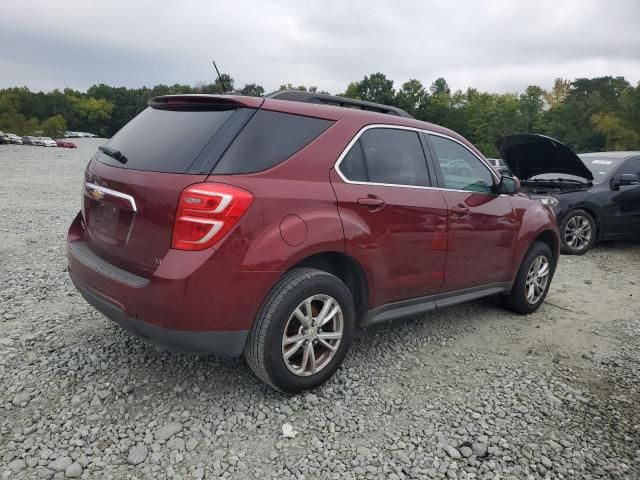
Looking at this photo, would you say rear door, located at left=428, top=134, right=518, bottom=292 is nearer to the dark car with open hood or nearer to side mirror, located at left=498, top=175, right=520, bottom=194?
side mirror, located at left=498, top=175, right=520, bottom=194

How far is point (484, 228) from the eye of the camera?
3.99 m

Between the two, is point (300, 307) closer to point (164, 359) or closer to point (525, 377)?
point (164, 359)

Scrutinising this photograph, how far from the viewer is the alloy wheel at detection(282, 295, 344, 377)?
283 cm

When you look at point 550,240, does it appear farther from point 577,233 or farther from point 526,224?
point 577,233

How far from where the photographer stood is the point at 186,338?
2535 millimetres

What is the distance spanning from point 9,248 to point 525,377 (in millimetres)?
6048

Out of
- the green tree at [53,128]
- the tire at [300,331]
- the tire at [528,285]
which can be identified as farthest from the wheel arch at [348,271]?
the green tree at [53,128]

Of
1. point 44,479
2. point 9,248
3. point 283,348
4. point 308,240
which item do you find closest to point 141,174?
point 308,240

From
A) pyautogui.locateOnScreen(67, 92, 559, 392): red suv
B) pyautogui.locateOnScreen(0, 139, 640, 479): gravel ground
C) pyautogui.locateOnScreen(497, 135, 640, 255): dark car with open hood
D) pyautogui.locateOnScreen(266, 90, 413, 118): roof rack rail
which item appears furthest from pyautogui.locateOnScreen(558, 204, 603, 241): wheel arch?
pyautogui.locateOnScreen(266, 90, 413, 118): roof rack rail

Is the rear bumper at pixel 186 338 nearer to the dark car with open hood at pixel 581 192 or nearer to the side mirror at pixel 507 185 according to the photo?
the side mirror at pixel 507 185

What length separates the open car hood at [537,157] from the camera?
7.16m

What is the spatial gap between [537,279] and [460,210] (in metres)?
1.62

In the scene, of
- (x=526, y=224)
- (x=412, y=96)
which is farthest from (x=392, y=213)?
(x=412, y=96)

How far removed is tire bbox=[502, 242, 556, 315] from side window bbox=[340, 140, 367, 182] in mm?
2280
